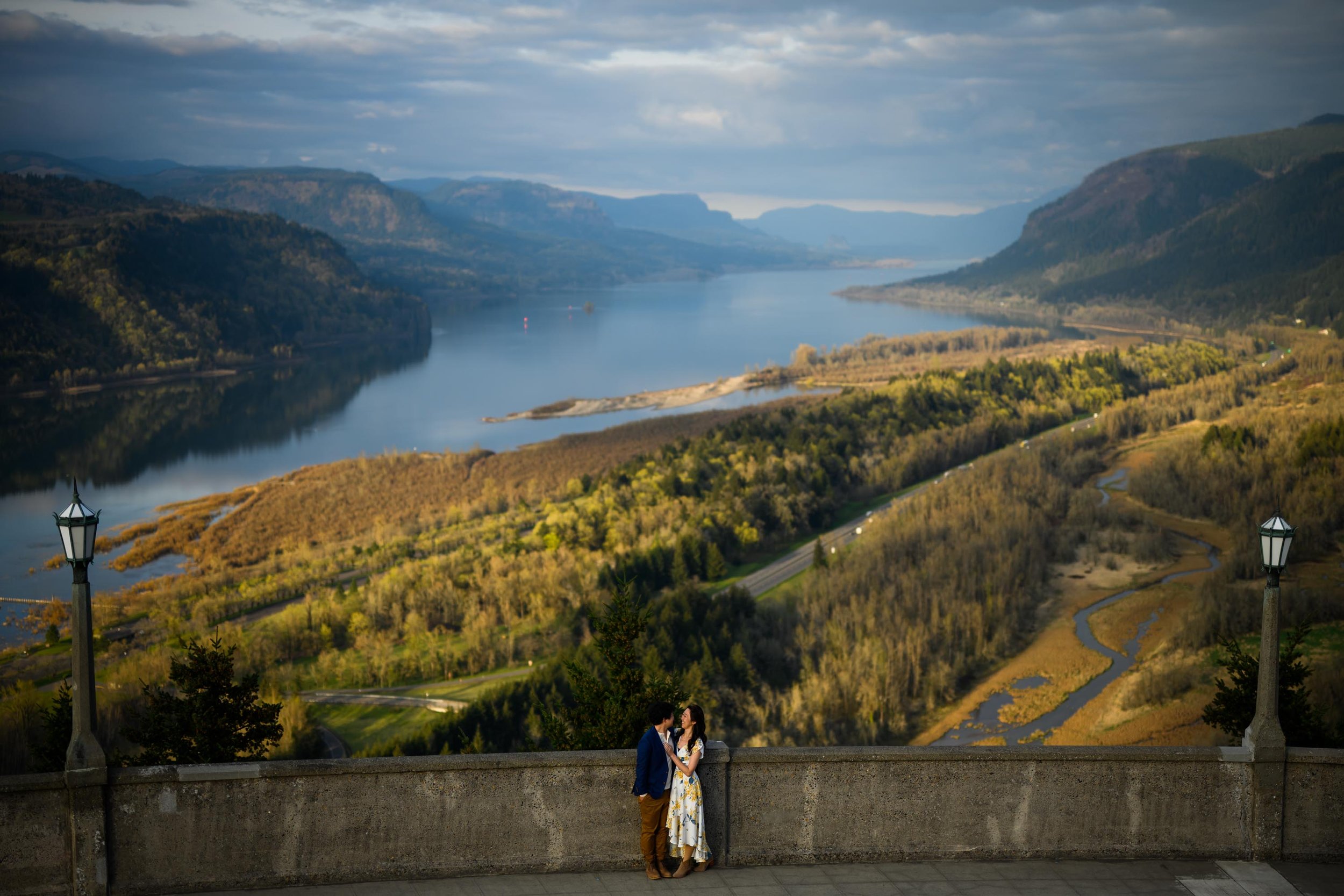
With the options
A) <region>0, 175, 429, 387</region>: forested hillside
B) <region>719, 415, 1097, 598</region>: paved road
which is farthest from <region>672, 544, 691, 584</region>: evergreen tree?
<region>0, 175, 429, 387</region>: forested hillside

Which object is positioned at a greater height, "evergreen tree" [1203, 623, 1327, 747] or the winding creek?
"evergreen tree" [1203, 623, 1327, 747]

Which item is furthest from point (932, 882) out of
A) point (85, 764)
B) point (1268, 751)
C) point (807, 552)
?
point (807, 552)

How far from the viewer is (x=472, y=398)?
12044 cm

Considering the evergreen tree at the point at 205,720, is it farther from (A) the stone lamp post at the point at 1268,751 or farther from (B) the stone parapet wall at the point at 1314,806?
(B) the stone parapet wall at the point at 1314,806

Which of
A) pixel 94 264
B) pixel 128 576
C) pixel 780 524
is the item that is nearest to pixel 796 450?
pixel 780 524

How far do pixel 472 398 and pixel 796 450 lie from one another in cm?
5730

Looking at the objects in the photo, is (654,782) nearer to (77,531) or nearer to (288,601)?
(77,531)

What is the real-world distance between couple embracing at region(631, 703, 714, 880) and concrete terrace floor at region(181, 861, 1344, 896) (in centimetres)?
36

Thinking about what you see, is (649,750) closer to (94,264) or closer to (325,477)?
(325,477)

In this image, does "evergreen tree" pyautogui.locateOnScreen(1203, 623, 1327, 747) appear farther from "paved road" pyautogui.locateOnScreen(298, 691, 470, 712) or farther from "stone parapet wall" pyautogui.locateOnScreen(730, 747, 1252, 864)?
"paved road" pyautogui.locateOnScreen(298, 691, 470, 712)

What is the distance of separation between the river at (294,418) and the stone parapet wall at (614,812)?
42.1 m

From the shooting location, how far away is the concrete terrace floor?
10375 mm

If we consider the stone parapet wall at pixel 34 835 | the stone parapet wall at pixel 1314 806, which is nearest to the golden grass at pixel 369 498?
the stone parapet wall at pixel 34 835

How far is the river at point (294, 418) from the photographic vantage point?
76.8 m
